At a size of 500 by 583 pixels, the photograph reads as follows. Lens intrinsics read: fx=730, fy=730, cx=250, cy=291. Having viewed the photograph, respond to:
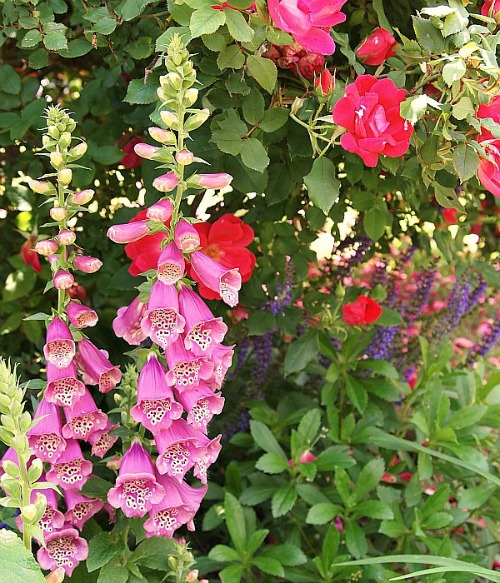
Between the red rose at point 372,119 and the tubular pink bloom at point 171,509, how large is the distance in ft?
1.55

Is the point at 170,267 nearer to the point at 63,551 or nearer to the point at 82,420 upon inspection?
the point at 82,420

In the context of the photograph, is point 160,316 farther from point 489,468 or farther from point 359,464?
point 489,468

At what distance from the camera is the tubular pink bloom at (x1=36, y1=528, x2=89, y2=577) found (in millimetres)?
891

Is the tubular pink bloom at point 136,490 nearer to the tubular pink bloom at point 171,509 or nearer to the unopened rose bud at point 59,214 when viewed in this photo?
the tubular pink bloom at point 171,509

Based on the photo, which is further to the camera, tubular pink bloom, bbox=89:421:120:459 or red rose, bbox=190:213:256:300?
red rose, bbox=190:213:256:300

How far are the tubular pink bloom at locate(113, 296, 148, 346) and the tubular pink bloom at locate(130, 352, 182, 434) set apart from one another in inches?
2.9

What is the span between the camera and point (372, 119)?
35.3 inches

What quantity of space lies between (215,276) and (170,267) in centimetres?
7

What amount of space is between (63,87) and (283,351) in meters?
0.76

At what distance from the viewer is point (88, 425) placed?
0.90 m

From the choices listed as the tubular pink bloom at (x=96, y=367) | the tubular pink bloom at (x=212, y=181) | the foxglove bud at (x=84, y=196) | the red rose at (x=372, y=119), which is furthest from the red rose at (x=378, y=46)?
the tubular pink bloom at (x=96, y=367)

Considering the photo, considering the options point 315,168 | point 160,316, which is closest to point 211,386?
point 160,316

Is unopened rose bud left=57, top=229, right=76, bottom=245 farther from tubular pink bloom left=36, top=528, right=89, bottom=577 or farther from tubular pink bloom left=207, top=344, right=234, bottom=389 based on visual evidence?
tubular pink bloom left=36, top=528, right=89, bottom=577

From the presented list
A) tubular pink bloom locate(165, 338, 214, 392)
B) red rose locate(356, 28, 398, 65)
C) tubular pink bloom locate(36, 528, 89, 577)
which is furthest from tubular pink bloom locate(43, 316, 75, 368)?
red rose locate(356, 28, 398, 65)
